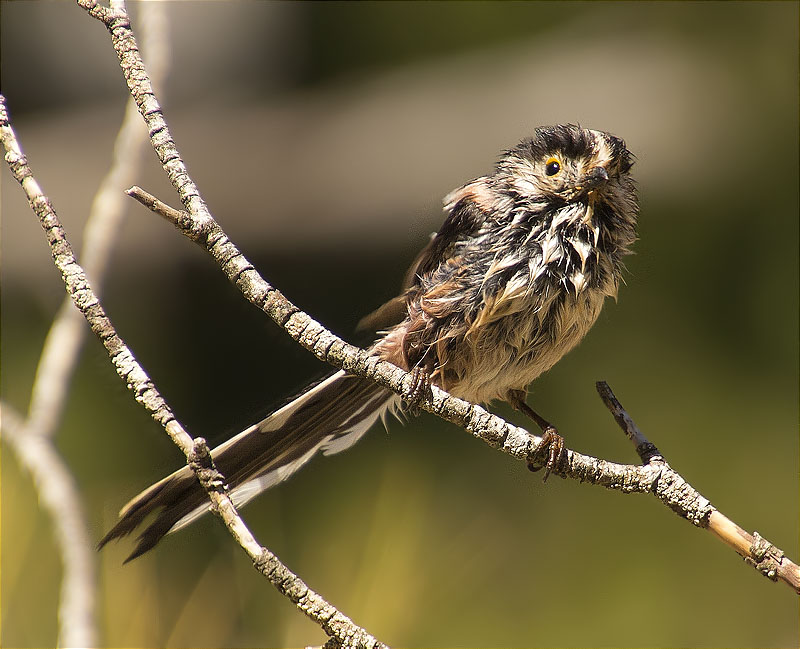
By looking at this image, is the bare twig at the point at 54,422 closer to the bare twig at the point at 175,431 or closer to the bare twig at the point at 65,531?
the bare twig at the point at 65,531

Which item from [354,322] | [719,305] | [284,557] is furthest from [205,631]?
[719,305]

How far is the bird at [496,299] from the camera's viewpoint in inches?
54.2

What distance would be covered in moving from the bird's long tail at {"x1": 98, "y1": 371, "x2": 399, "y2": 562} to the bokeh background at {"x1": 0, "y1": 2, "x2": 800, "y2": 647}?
0.06 m

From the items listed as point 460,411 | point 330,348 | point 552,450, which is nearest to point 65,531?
point 330,348

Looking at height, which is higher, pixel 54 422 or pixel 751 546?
pixel 54 422

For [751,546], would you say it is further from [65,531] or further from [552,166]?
[65,531]

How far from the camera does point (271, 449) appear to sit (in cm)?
159

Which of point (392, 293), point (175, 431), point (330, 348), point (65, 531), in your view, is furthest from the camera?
point (392, 293)

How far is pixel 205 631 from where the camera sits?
5.27 feet

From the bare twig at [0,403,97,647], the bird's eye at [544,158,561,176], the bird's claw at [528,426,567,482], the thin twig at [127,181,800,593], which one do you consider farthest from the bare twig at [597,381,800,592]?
the bare twig at [0,403,97,647]

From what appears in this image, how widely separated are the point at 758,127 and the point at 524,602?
2.31 m

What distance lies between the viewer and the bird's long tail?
1341mm

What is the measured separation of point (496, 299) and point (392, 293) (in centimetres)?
51

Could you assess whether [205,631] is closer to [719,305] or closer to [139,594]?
[139,594]
